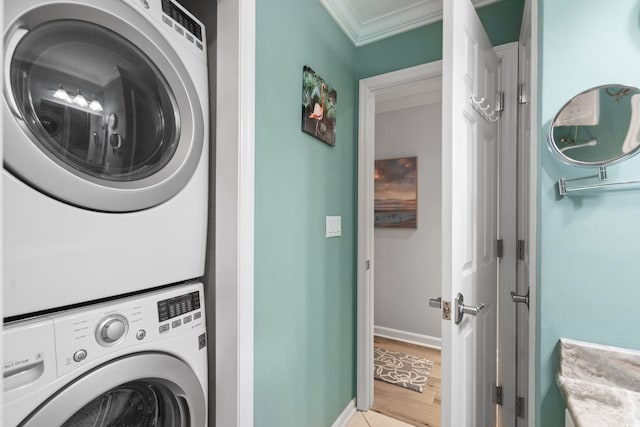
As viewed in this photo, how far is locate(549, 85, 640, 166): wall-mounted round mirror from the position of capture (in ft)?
3.03

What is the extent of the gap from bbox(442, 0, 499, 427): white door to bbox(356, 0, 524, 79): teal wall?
25 centimetres

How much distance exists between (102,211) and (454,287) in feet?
3.66

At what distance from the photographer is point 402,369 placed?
2.60 meters

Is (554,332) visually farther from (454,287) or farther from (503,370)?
(503,370)

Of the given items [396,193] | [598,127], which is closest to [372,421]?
[598,127]

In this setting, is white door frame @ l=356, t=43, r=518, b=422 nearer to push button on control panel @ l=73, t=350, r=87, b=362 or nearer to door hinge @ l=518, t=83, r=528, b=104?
door hinge @ l=518, t=83, r=528, b=104

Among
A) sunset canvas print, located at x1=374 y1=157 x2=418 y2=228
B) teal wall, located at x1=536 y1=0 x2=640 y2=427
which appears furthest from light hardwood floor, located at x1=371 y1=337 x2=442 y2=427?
sunset canvas print, located at x1=374 y1=157 x2=418 y2=228

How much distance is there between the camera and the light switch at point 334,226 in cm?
175

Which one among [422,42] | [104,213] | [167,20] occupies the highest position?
[422,42]

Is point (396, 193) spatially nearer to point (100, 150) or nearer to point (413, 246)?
point (413, 246)

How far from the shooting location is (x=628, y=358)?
91 centimetres

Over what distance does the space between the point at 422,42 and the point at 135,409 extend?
7.44 ft

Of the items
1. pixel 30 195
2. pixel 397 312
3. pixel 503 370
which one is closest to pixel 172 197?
pixel 30 195

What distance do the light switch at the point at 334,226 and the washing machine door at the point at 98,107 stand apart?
0.92 m
